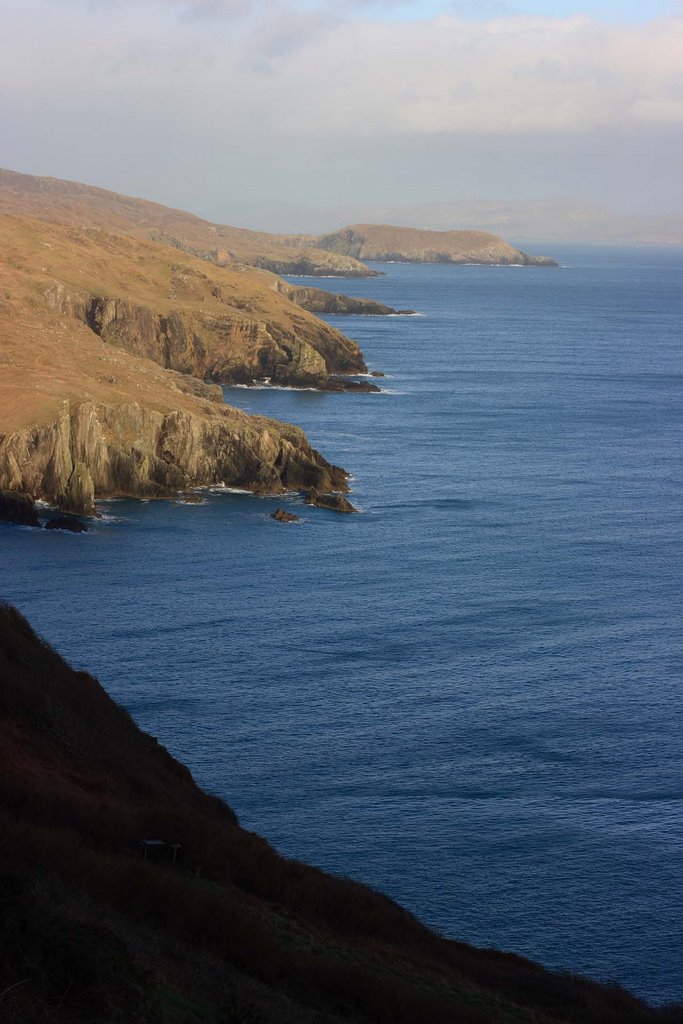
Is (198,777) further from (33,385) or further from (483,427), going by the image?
(483,427)

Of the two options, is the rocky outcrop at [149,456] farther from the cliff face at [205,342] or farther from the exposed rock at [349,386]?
the cliff face at [205,342]

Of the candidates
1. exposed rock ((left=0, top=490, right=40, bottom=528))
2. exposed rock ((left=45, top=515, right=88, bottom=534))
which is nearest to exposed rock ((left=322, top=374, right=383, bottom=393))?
exposed rock ((left=0, top=490, right=40, bottom=528))

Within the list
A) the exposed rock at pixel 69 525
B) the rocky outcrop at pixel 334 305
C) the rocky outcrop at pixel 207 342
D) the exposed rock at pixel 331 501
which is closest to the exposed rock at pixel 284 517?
the exposed rock at pixel 331 501

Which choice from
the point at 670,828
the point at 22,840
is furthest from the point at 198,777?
the point at 22,840

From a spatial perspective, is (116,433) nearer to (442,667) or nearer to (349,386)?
(442,667)

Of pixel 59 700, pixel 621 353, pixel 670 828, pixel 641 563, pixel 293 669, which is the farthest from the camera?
pixel 621 353
